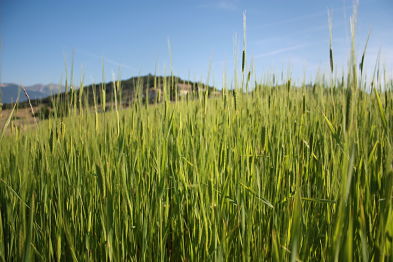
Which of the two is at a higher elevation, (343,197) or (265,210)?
(343,197)

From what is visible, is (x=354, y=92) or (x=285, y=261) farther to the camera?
(x=285, y=261)

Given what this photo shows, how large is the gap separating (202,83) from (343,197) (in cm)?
120

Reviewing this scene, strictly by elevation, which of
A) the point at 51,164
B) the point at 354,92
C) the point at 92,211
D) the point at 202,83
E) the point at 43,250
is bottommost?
the point at 43,250

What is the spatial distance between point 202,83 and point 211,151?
2.19 feet

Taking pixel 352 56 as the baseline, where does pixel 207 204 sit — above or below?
below

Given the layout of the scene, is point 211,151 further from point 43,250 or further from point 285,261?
point 43,250

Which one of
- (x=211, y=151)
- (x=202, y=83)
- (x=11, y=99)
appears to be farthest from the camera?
(x=202, y=83)

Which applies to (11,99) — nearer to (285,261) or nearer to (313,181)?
(285,261)

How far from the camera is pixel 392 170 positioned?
0.48 m

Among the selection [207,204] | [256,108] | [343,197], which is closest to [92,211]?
[207,204]

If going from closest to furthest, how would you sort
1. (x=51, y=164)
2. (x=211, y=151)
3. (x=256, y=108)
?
(x=211, y=151) < (x=51, y=164) < (x=256, y=108)

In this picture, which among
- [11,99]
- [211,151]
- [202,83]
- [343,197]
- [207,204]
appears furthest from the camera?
[202,83]

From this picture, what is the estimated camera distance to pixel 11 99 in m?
1.24

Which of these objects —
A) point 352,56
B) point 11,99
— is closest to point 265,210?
point 352,56
